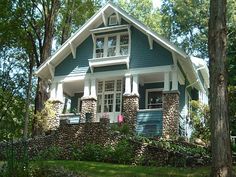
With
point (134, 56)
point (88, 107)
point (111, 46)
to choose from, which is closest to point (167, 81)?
point (134, 56)

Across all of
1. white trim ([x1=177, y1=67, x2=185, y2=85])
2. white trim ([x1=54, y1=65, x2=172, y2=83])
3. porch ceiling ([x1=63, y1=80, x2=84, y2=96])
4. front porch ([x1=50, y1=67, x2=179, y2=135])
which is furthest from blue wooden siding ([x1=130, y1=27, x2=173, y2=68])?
porch ceiling ([x1=63, y1=80, x2=84, y2=96])

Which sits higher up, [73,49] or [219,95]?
[73,49]

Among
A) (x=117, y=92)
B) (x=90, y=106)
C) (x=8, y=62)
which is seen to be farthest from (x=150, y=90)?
(x=8, y=62)

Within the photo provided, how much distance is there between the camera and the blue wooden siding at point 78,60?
984 inches

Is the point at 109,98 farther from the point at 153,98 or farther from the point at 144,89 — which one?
the point at 153,98

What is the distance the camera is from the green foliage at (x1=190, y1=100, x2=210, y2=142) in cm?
2042

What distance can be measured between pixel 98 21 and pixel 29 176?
1663 cm

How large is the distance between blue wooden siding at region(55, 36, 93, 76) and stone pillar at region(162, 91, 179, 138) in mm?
5710

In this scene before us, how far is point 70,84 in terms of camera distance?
25.9m

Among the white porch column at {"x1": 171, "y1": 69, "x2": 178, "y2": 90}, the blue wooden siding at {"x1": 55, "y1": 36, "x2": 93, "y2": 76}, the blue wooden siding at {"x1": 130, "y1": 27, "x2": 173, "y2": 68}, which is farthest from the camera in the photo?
the blue wooden siding at {"x1": 55, "y1": 36, "x2": 93, "y2": 76}

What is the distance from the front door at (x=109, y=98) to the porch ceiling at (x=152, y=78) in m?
1.44

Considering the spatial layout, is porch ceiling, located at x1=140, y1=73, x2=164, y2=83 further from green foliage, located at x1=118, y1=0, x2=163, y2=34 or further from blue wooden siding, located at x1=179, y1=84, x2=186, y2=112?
green foliage, located at x1=118, y1=0, x2=163, y2=34

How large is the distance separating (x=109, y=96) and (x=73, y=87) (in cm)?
304

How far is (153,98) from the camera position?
82.0 ft
